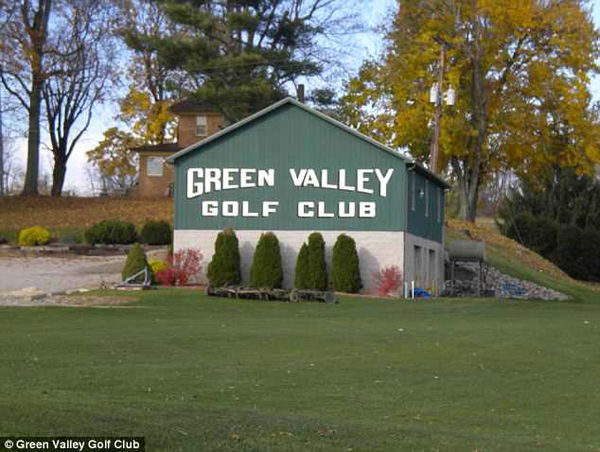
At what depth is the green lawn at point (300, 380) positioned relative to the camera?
1139 cm

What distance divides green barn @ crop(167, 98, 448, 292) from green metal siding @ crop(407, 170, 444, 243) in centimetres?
36

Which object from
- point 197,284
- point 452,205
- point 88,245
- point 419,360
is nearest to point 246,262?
point 197,284

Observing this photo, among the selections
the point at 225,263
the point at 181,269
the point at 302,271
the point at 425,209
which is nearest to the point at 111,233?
the point at 181,269

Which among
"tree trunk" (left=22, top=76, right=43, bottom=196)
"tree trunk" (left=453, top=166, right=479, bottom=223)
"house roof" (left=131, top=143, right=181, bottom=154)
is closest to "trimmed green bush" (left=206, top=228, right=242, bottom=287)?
"tree trunk" (left=453, top=166, right=479, bottom=223)

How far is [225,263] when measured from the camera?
37.6 meters

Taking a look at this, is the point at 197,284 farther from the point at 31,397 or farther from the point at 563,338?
the point at 31,397

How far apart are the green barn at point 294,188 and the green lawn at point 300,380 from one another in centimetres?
950

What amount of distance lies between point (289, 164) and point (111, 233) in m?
13.1

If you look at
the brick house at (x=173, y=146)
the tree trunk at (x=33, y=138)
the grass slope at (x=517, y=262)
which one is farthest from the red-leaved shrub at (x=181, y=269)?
the brick house at (x=173, y=146)

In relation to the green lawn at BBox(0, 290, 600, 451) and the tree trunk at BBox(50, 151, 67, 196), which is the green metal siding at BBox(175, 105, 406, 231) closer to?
the green lawn at BBox(0, 290, 600, 451)

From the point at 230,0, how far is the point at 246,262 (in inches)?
1054

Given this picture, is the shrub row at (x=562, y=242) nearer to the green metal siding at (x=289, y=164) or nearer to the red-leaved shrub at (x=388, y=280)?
the green metal siding at (x=289, y=164)

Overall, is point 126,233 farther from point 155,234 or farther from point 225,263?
point 225,263
